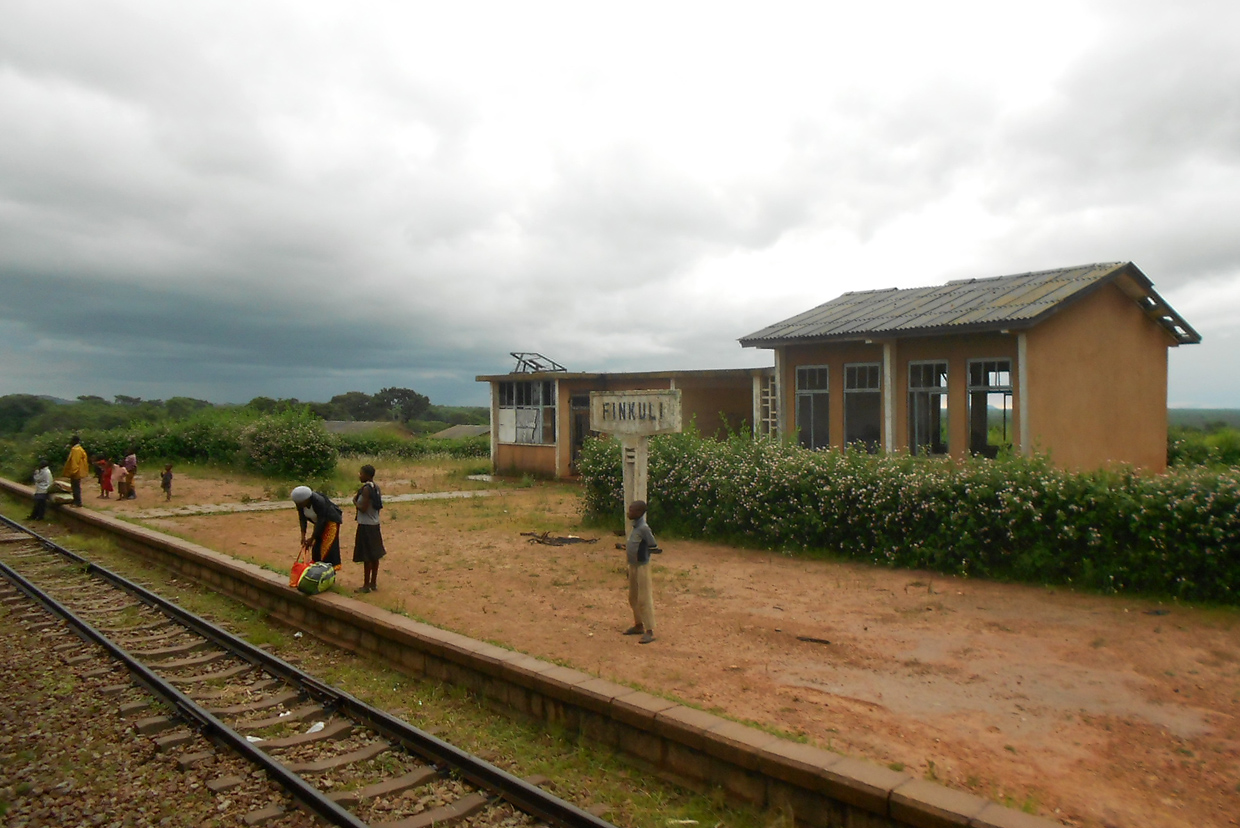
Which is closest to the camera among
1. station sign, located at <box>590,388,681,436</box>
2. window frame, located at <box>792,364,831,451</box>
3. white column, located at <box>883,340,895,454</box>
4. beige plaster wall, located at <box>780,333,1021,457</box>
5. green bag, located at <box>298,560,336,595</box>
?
green bag, located at <box>298,560,336,595</box>

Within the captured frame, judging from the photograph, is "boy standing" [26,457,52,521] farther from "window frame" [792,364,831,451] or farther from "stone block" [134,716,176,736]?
"window frame" [792,364,831,451]

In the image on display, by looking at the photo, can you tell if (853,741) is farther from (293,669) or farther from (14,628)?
(14,628)

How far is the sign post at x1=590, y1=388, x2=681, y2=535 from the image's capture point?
1131cm

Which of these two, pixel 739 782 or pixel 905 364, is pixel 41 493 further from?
pixel 739 782

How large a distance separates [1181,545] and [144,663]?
409 inches

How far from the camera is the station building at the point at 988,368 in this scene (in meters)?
14.7

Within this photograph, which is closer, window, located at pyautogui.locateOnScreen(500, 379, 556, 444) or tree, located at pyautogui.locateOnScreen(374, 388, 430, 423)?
window, located at pyautogui.locateOnScreen(500, 379, 556, 444)

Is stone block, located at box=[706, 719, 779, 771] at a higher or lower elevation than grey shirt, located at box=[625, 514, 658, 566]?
lower

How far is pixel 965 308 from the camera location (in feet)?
52.3

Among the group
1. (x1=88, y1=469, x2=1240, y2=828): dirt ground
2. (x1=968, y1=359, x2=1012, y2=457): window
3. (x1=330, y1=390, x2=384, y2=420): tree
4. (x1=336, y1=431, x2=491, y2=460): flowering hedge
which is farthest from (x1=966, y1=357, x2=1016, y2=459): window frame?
(x1=330, y1=390, x2=384, y2=420): tree

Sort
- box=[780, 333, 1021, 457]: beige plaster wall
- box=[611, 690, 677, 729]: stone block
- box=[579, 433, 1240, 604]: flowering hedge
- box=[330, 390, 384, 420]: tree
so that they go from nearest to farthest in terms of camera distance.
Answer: box=[611, 690, 677, 729]: stone block, box=[579, 433, 1240, 604]: flowering hedge, box=[780, 333, 1021, 457]: beige plaster wall, box=[330, 390, 384, 420]: tree

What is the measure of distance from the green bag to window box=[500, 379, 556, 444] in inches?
628

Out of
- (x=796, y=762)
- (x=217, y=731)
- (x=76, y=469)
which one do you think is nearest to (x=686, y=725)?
(x=796, y=762)

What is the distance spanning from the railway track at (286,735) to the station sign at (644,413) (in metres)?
5.55
